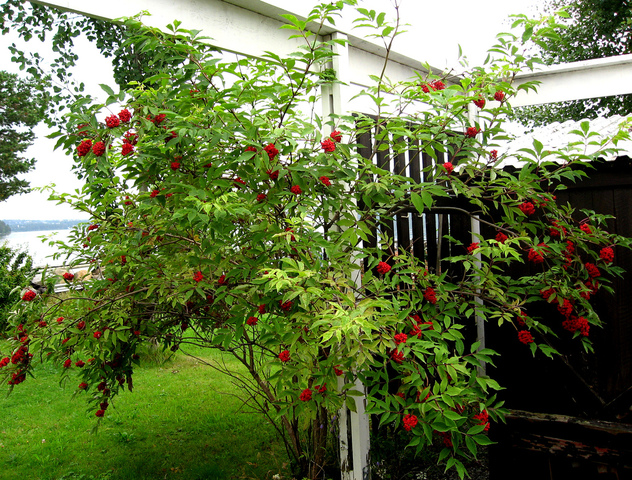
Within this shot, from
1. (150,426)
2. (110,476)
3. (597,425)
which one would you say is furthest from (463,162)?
(150,426)

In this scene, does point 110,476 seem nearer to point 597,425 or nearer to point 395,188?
point 395,188

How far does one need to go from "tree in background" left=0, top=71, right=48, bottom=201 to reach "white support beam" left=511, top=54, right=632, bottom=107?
6793 mm

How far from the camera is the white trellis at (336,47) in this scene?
2.10 meters

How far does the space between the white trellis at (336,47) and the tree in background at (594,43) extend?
9.74m

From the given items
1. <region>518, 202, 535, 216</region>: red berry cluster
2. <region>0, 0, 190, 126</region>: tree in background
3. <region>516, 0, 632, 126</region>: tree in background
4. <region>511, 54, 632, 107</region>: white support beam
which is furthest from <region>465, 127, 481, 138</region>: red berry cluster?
<region>516, 0, 632, 126</region>: tree in background

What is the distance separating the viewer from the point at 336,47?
2582 millimetres

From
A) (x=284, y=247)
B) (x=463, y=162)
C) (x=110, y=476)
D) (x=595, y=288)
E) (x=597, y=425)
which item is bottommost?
(x=110, y=476)

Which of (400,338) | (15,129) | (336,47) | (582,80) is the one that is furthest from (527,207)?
(15,129)

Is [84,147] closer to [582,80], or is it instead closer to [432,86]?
[432,86]

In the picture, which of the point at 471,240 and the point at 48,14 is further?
the point at 48,14

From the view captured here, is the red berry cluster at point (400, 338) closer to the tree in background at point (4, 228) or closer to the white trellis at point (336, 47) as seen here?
the white trellis at point (336, 47)

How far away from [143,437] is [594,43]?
545 inches

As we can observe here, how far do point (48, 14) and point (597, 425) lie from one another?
18.7 feet

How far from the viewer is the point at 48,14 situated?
4.96 metres
